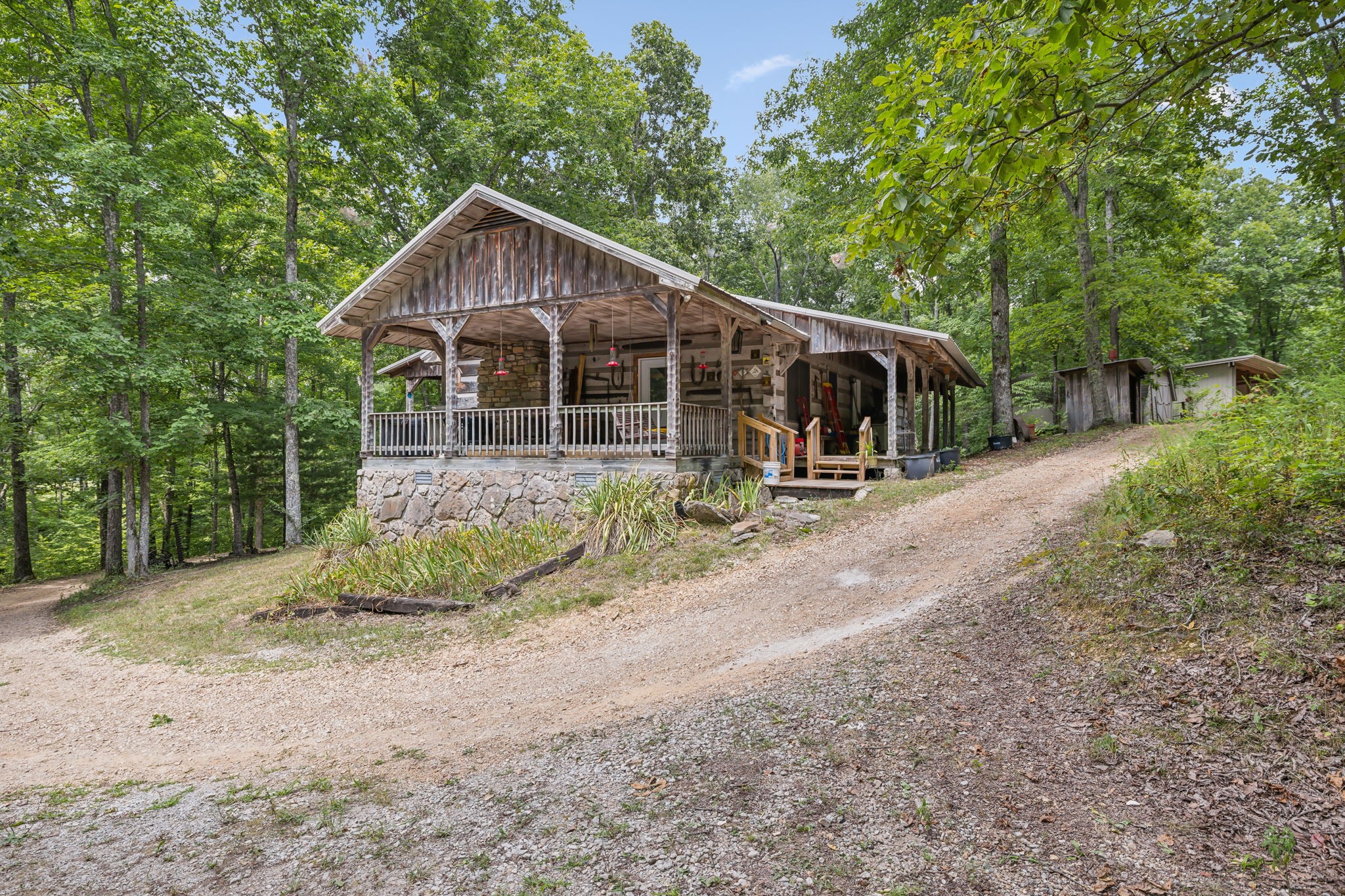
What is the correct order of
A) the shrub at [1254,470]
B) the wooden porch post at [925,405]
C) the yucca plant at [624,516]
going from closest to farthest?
1. the shrub at [1254,470]
2. the yucca plant at [624,516]
3. the wooden porch post at [925,405]

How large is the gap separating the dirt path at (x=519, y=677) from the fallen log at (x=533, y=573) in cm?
142

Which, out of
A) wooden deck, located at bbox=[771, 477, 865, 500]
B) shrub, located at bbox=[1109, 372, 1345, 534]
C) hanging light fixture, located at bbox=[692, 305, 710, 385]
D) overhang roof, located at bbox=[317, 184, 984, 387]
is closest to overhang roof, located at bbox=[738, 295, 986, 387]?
overhang roof, located at bbox=[317, 184, 984, 387]

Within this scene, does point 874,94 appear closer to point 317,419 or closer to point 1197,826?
point 317,419

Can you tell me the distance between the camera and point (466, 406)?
532 inches

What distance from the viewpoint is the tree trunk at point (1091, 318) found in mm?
18578

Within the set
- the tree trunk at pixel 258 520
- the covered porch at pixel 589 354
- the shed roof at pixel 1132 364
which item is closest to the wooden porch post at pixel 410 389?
the covered porch at pixel 589 354

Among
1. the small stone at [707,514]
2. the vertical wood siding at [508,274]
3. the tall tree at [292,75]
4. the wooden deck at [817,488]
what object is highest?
the tall tree at [292,75]

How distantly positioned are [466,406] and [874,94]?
48.3 ft

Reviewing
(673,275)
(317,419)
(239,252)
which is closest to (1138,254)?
(673,275)

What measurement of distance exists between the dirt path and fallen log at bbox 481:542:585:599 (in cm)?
142

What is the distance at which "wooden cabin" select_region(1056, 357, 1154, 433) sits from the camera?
2036 cm

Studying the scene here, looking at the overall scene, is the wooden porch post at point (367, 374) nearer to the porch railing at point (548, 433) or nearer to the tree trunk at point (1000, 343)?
the porch railing at point (548, 433)

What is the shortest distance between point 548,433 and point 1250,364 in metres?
23.4

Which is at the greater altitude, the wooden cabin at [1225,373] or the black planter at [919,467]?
the wooden cabin at [1225,373]
